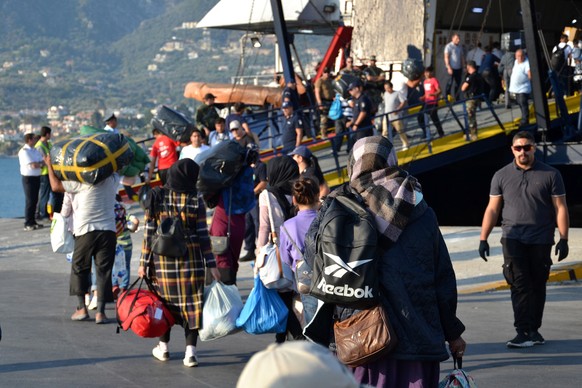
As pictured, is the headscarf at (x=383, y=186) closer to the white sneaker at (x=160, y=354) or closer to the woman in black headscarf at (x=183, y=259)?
the woman in black headscarf at (x=183, y=259)

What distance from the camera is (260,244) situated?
29.5 ft

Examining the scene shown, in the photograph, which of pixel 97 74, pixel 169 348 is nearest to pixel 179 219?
pixel 169 348

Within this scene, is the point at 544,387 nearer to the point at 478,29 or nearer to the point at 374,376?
the point at 374,376

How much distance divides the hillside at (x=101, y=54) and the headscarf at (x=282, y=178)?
90256 mm

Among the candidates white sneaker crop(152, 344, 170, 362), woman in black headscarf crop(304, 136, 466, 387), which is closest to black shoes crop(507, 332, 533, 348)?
white sneaker crop(152, 344, 170, 362)

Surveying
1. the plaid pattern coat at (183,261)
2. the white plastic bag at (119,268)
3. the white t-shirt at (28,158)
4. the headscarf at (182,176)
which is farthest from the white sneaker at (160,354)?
the white t-shirt at (28,158)

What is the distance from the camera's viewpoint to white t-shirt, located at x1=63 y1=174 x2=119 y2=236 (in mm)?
10539

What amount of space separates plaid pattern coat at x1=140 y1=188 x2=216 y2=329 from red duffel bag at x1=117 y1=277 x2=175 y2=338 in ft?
0.31

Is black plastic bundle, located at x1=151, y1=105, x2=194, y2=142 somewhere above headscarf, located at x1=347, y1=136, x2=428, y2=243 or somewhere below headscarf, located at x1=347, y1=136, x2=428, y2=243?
below

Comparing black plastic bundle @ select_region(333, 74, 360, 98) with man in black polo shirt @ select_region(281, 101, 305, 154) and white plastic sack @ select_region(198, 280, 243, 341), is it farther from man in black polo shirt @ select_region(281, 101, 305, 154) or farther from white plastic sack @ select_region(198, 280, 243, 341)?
white plastic sack @ select_region(198, 280, 243, 341)

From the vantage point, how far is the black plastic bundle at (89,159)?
412 inches

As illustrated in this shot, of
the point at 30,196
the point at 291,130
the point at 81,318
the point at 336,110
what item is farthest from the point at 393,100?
the point at 81,318

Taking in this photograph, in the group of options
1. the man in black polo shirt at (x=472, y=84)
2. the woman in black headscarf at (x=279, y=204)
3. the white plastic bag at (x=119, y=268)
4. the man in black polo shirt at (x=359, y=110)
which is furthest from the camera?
the man in black polo shirt at (x=472, y=84)

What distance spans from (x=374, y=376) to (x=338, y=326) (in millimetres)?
289
